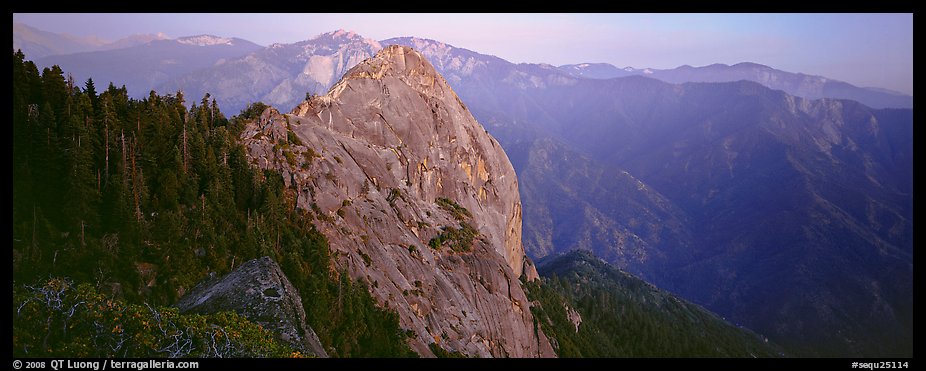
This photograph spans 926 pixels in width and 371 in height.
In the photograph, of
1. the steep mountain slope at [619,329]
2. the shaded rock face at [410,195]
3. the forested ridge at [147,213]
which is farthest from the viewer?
the steep mountain slope at [619,329]

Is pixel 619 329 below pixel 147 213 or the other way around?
below

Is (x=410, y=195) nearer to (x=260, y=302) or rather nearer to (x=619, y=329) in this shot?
(x=260, y=302)

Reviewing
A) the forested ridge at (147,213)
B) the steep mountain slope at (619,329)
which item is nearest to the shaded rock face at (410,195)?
the forested ridge at (147,213)

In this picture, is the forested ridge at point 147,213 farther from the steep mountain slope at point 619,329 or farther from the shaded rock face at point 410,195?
the steep mountain slope at point 619,329

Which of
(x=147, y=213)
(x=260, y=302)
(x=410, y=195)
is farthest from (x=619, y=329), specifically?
(x=147, y=213)

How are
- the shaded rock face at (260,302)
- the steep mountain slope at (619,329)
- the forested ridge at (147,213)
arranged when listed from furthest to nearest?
the steep mountain slope at (619,329) → the shaded rock face at (260,302) → the forested ridge at (147,213)

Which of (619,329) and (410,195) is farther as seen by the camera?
(619,329)

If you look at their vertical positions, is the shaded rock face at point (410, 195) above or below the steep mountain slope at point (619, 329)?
above
